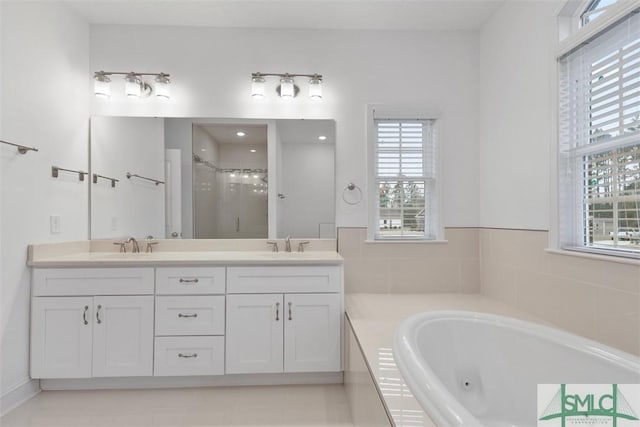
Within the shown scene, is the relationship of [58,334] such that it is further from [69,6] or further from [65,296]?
[69,6]

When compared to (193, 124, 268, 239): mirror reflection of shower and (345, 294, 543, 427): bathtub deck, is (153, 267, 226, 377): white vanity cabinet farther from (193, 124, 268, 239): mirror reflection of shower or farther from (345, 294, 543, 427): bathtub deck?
(345, 294, 543, 427): bathtub deck

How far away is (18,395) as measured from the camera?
6.37 feet

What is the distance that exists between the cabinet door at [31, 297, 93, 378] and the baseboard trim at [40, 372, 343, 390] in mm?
129

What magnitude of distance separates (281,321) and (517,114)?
2.10m

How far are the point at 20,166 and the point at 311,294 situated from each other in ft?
6.32

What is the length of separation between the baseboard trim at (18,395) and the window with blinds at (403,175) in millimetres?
2528

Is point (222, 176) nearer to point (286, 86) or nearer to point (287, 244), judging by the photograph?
point (287, 244)

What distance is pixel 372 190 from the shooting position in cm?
263

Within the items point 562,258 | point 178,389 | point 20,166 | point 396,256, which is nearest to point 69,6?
point 20,166

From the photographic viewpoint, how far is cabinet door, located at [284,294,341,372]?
2.09 metres

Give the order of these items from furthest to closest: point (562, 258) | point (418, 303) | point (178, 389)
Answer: point (418, 303), point (178, 389), point (562, 258)

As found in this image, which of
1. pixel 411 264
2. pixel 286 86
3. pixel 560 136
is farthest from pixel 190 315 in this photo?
pixel 560 136

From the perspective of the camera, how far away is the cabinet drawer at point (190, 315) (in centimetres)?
206

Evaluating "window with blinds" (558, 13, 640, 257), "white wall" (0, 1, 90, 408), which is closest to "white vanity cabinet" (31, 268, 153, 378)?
"white wall" (0, 1, 90, 408)
